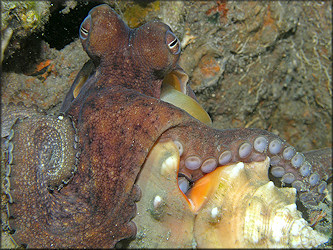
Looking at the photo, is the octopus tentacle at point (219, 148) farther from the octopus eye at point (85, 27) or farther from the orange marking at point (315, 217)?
the octopus eye at point (85, 27)

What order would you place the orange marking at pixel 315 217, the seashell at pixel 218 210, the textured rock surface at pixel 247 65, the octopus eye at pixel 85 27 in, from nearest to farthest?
1. the seashell at pixel 218 210
2. the octopus eye at pixel 85 27
3. the orange marking at pixel 315 217
4. the textured rock surface at pixel 247 65

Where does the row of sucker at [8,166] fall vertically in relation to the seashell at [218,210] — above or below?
above

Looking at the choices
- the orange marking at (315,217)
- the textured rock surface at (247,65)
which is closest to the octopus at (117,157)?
the orange marking at (315,217)

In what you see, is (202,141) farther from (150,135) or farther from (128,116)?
(128,116)

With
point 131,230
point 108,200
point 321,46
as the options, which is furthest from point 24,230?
point 321,46

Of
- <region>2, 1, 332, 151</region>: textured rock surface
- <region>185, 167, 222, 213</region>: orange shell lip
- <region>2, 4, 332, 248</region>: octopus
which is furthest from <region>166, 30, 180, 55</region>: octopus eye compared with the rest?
<region>185, 167, 222, 213</region>: orange shell lip

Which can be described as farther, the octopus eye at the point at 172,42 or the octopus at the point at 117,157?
the octopus eye at the point at 172,42

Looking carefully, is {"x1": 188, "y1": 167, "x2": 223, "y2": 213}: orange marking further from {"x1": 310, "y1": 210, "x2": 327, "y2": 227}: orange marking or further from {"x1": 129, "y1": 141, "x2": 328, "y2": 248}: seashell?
{"x1": 310, "y1": 210, "x2": 327, "y2": 227}: orange marking
